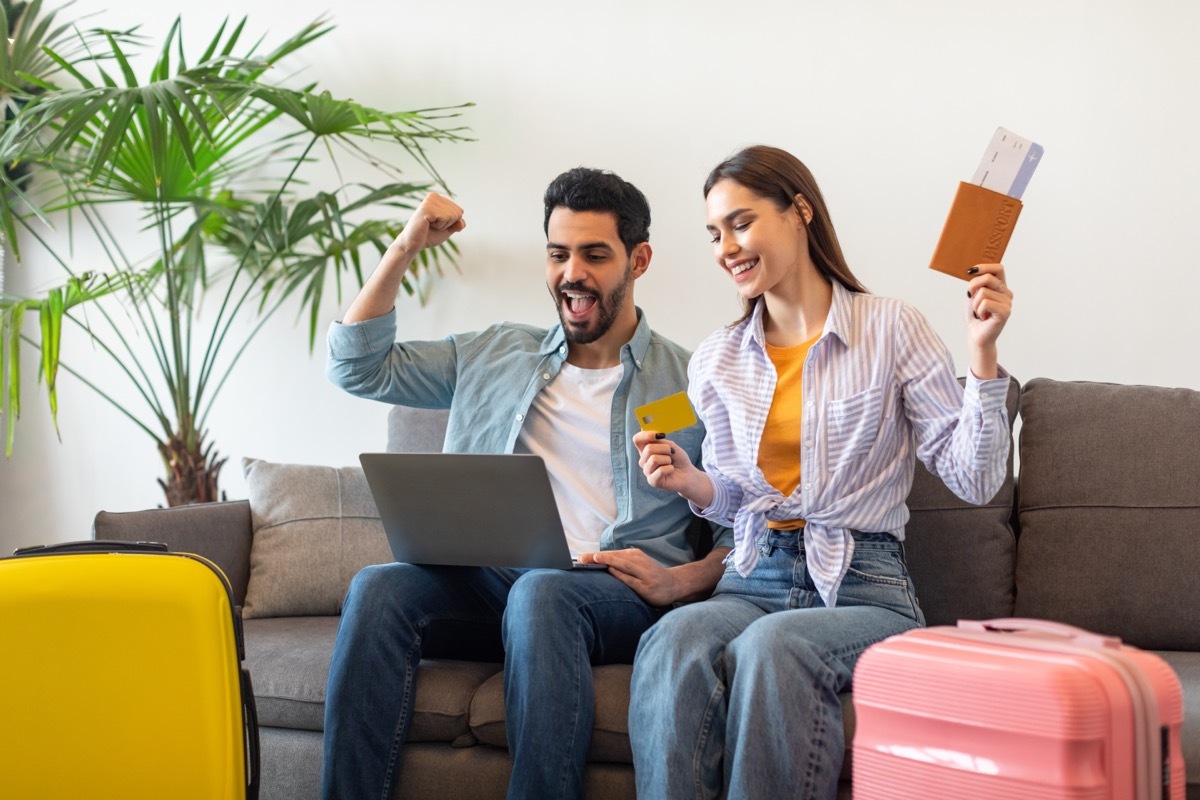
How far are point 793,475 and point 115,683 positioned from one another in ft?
3.41

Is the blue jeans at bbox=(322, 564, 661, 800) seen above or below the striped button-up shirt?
below

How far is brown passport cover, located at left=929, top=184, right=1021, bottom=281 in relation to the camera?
5.18 feet

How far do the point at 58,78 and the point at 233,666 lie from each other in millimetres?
2552

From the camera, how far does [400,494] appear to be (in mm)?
1833

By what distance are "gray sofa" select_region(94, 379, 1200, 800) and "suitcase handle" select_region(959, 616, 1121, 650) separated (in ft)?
2.29

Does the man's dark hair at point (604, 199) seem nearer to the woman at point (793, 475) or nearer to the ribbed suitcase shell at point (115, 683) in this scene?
the woman at point (793, 475)

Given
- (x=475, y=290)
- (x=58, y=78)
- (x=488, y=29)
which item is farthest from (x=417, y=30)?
(x=58, y=78)

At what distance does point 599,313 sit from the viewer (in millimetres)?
2135

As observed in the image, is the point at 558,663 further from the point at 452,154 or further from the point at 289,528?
the point at 452,154

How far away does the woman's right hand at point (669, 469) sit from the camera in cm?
180

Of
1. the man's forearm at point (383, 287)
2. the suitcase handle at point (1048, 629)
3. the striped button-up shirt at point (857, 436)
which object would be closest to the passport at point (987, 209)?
the striped button-up shirt at point (857, 436)

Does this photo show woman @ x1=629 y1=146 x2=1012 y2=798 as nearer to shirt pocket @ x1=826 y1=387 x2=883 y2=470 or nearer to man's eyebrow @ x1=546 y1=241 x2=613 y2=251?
shirt pocket @ x1=826 y1=387 x2=883 y2=470

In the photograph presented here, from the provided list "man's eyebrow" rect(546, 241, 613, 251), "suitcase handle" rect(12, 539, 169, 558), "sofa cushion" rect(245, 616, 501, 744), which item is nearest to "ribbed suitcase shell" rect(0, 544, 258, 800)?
"suitcase handle" rect(12, 539, 169, 558)

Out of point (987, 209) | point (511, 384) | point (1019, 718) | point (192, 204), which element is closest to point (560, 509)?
point (511, 384)
